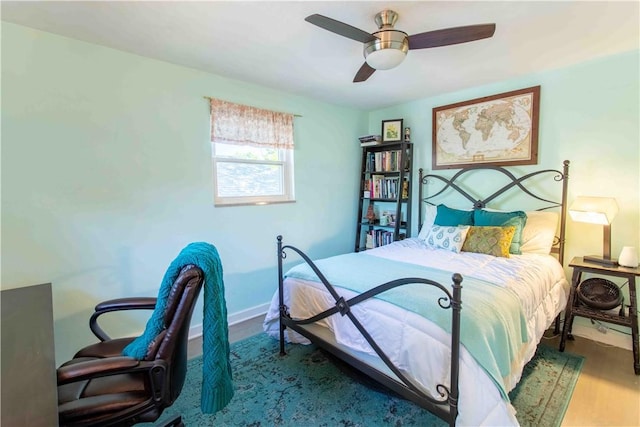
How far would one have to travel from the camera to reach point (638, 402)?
1.84m

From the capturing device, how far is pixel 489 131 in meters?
3.14

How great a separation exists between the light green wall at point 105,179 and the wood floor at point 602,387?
2.80 ft

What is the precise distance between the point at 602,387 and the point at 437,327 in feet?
4.91

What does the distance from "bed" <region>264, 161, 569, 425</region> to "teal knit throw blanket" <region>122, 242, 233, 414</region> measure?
0.76m

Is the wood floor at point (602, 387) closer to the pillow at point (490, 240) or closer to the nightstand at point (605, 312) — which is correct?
the nightstand at point (605, 312)

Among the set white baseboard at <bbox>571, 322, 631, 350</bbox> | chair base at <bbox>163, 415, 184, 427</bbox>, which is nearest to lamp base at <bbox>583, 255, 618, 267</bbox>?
white baseboard at <bbox>571, 322, 631, 350</bbox>

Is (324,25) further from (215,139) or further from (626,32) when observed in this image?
(626,32)

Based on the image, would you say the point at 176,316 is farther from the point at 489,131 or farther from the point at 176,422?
the point at 489,131

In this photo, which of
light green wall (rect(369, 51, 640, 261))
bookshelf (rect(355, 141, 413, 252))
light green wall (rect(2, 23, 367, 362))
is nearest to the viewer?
light green wall (rect(2, 23, 367, 362))

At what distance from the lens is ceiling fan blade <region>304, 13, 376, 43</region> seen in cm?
152

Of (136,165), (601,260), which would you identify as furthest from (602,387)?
(136,165)

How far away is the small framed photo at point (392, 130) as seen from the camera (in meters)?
3.76

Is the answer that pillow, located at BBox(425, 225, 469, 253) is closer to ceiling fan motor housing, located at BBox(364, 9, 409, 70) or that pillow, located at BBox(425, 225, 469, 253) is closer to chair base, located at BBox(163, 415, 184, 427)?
ceiling fan motor housing, located at BBox(364, 9, 409, 70)

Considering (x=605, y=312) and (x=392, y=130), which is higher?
(x=392, y=130)
